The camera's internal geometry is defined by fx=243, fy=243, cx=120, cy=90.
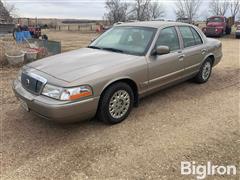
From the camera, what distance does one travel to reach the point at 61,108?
321 centimetres

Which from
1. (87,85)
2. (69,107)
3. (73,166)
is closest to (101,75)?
(87,85)

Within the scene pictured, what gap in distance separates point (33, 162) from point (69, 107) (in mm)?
813

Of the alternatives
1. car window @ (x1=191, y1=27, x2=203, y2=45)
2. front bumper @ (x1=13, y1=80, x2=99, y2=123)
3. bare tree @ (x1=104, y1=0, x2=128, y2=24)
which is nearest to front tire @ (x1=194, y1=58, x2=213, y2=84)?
car window @ (x1=191, y1=27, x2=203, y2=45)

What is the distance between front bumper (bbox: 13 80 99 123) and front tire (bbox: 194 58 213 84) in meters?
3.26

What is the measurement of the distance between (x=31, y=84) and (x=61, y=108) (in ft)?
2.52

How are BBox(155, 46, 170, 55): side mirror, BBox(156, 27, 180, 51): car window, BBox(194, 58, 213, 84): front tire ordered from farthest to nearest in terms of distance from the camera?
BBox(194, 58, 213, 84): front tire, BBox(156, 27, 180, 51): car window, BBox(155, 46, 170, 55): side mirror

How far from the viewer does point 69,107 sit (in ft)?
10.7

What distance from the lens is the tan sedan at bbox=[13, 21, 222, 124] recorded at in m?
3.34

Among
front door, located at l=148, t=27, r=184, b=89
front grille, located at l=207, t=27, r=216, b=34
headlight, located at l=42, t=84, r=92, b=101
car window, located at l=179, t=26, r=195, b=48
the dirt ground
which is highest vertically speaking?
front grille, located at l=207, t=27, r=216, b=34

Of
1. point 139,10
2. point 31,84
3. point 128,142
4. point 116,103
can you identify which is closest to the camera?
point 128,142

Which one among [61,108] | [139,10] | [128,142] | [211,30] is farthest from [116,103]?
[139,10]

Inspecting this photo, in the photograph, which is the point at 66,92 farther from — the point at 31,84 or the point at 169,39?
the point at 169,39

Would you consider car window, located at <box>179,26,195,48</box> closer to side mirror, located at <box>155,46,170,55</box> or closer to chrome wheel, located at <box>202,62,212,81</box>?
chrome wheel, located at <box>202,62,212,81</box>

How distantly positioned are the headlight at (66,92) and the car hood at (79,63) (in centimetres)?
16
